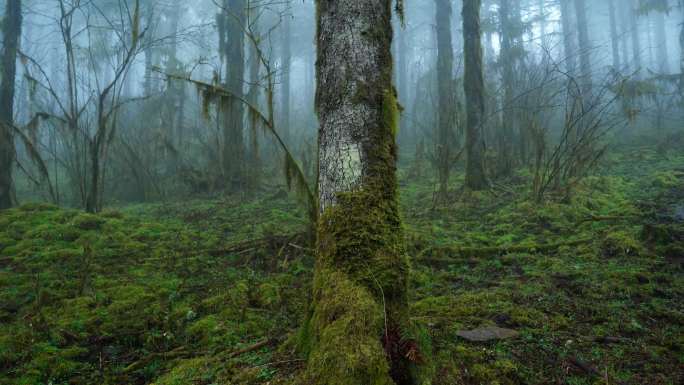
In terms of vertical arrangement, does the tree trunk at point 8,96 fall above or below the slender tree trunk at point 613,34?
below

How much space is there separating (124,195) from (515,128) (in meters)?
11.8

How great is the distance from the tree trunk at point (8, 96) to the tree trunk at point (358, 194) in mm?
7873

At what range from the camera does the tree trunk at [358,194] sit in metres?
2.00

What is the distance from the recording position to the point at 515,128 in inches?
456

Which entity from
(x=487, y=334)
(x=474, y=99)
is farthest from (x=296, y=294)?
(x=474, y=99)

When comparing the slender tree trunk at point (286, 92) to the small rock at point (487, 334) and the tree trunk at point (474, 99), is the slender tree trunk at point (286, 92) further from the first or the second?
the small rock at point (487, 334)

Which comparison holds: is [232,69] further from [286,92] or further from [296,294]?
[286,92]

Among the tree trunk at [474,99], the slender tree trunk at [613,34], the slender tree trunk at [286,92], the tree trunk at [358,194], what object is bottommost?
the tree trunk at [358,194]

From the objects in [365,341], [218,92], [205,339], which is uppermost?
[218,92]

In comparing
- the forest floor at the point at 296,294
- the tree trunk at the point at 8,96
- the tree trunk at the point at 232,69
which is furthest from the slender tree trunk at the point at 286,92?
→ the forest floor at the point at 296,294

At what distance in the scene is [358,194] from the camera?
223 centimetres

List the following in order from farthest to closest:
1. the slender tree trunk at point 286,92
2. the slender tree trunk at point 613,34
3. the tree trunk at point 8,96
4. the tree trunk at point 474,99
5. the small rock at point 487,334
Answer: the slender tree trunk at point 613,34 < the slender tree trunk at point 286,92 < the tree trunk at point 474,99 < the tree trunk at point 8,96 < the small rock at point 487,334

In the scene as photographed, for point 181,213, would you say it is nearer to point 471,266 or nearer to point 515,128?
point 471,266

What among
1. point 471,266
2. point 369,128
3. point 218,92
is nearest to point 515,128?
point 471,266
